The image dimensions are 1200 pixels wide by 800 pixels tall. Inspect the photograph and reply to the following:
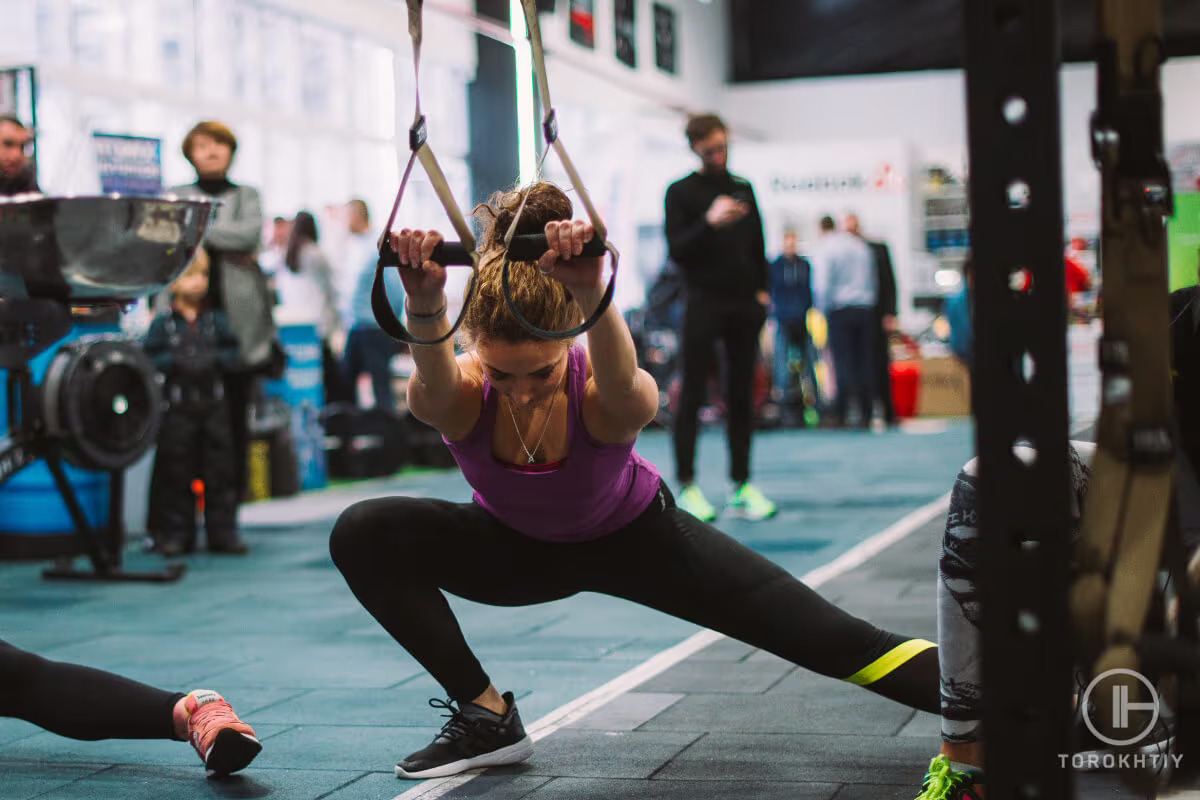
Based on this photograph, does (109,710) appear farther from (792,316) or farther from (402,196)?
(792,316)

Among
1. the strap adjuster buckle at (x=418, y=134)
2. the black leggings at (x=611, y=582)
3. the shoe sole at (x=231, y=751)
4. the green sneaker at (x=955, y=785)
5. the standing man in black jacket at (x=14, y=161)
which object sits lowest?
the shoe sole at (x=231, y=751)

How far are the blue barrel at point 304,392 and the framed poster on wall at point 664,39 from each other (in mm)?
11394

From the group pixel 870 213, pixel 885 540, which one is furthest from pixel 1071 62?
pixel 885 540

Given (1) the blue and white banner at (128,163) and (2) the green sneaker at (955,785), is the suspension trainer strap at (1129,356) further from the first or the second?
(1) the blue and white banner at (128,163)

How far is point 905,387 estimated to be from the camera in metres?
13.9

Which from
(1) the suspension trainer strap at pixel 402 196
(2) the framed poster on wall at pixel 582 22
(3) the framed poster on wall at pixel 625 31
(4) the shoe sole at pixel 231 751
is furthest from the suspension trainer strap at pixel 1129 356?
(3) the framed poster on wall at pixel 625 31

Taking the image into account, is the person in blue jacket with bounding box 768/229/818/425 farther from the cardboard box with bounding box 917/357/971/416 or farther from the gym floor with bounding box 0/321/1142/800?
the gym floor with bounding box 0/321/1142/800

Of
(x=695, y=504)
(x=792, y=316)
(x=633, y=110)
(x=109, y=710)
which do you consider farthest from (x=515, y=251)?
(x=633, y=110)

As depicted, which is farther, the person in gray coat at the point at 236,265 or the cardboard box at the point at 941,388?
the cardboard box at the point at 941,388

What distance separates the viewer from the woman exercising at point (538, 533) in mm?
2309

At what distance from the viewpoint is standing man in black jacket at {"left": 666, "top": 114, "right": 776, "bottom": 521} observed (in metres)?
6.28

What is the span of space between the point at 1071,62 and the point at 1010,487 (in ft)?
60.8

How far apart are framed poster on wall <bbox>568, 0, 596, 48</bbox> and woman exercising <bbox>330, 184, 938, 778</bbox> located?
532 inches

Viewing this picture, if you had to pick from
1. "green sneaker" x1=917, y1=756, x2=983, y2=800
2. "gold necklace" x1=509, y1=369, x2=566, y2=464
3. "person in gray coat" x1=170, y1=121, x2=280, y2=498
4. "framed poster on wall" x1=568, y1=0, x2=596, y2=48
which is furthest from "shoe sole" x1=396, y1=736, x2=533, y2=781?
"framed poster on wall" x1=568, y1=0, x2=596, y2=48
